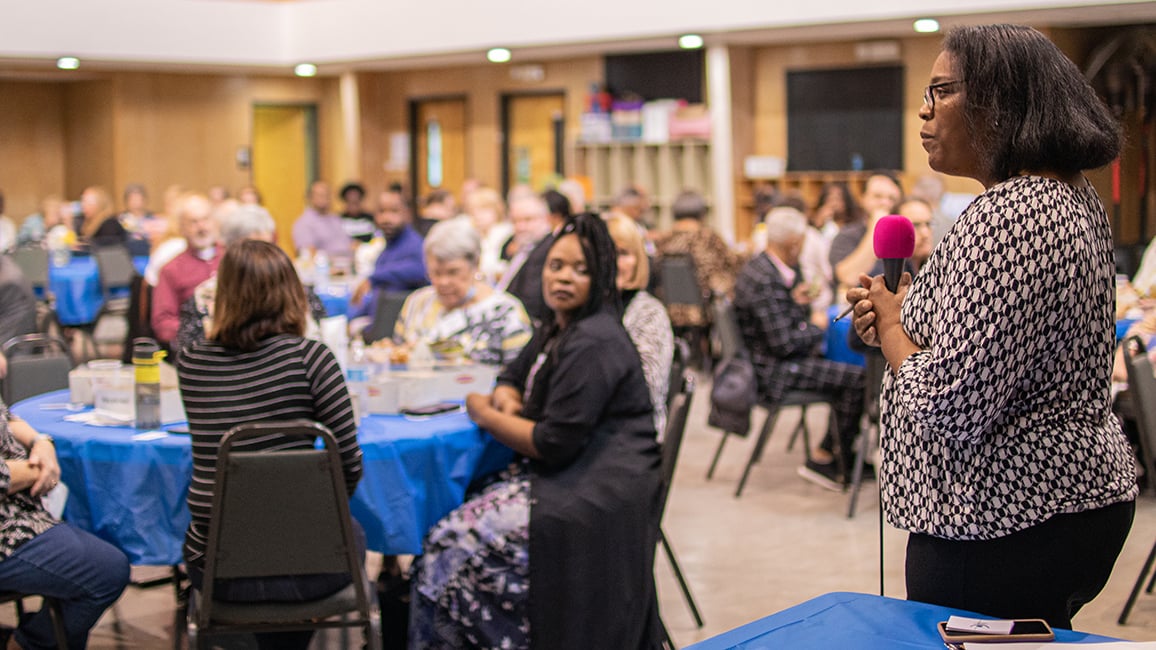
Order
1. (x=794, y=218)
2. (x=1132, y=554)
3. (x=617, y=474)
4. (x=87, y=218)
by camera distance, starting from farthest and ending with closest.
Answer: (x=87, y=218)
(x=794, y=218)
(x=1132, y=554)
(x=617, y=474)

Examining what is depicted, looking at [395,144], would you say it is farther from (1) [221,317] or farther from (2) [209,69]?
(1) [221,317]

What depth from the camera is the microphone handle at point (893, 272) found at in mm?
2080

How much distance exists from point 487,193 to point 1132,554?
568 centimetres

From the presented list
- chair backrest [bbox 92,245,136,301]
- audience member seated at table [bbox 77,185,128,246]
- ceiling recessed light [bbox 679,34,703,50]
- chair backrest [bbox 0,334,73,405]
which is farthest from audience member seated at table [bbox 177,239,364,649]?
ceiling recessed light [bbox 679,34,703,50]

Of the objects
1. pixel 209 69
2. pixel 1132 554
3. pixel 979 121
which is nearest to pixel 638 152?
pixel 209 69

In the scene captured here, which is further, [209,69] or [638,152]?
[209,69]

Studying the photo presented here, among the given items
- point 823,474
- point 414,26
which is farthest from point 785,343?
point 414,26

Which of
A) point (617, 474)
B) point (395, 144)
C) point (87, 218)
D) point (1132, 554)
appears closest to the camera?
point (617, 474)

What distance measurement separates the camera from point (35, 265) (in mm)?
9125

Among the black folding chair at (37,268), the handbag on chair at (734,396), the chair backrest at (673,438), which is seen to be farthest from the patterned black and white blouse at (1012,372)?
the black folding chair at (37,268)

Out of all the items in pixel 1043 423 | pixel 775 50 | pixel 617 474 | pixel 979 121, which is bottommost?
pixel 617 474

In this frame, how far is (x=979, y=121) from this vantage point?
1.92 m

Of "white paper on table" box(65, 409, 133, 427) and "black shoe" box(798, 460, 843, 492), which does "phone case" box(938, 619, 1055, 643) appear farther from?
"black shoe" box(798, 460, 843, 492)

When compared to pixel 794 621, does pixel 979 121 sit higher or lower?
higher
